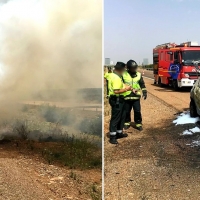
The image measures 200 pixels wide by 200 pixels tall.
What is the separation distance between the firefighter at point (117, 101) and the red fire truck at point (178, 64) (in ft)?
22.2

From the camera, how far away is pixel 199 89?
5.78 m

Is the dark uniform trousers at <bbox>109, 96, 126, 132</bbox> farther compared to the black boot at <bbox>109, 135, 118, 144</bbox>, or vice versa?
the black boot at <bbox>109, 135, 118, 144</bbox>

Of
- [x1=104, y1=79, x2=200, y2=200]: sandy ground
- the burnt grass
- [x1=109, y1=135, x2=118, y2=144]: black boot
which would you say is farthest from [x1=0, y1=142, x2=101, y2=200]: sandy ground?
[x1=109, y1=135, x2=118, y2=144]: black boot

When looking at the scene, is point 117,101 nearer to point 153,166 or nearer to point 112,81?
point 112,81

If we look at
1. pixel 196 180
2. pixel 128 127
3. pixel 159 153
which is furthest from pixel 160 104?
pixel 196 180

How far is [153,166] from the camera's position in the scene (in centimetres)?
371

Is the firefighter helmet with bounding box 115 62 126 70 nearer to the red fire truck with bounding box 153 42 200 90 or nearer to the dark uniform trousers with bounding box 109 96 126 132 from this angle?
the dark uniform trousers with bounding box 109 96 126 132

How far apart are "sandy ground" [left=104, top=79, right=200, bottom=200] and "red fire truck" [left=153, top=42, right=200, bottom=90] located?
6.21m

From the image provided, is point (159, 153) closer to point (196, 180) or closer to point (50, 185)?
point (196, 180)

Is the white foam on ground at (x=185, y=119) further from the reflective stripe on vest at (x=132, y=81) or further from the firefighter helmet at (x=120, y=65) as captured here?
the firefighter helmet at (x=120, y=65)

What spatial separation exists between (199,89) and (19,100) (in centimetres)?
333

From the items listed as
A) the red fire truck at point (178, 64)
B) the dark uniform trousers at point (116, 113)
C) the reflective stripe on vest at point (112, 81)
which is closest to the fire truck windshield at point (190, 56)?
the red fire truck at point (178, 64)

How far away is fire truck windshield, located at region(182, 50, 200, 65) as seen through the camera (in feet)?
37.9

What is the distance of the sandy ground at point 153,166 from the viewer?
3.09 metres
